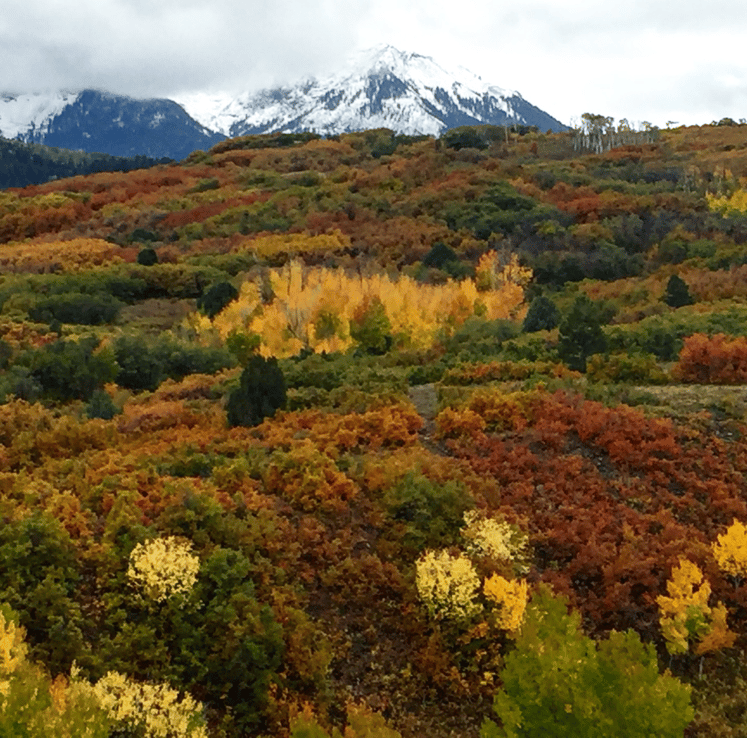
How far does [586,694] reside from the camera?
17.4 feet

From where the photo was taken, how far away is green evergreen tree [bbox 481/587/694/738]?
5.29 m

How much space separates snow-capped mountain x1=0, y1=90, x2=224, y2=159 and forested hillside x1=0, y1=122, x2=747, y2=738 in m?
169

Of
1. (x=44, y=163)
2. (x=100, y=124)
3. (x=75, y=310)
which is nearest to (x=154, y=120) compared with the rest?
(x=100, y=124)

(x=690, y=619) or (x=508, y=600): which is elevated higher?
(x=508, y=600)

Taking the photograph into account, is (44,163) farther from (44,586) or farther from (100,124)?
(44,586)

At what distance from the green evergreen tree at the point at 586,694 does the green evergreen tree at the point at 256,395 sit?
8.44 metres

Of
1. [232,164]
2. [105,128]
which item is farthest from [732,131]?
[105,128]

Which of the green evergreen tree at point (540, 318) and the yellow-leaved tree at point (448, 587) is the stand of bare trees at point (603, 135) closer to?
the green evergreen tree at point (540, 318)

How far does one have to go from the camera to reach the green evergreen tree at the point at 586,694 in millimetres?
5289

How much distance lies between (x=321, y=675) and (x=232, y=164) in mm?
60843

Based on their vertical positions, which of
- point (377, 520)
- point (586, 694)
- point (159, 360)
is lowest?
point (159, 360)

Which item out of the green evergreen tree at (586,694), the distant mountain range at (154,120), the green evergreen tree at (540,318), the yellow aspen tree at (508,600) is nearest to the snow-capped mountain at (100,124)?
the distant mountain range at (154,120)

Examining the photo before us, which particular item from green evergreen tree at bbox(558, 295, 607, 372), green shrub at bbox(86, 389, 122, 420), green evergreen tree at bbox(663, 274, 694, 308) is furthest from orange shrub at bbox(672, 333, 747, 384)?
green shrub at bbox(86, 389, 122, 420)

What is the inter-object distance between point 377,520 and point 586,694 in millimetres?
4709
